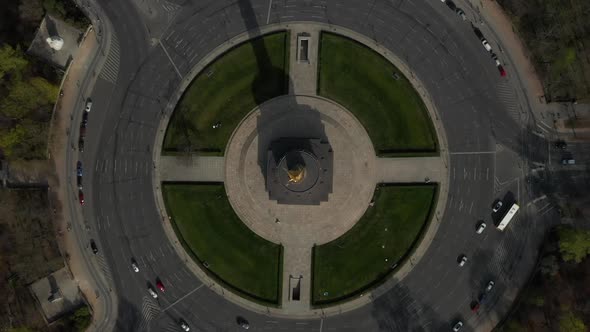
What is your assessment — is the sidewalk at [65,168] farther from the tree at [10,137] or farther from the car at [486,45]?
the car at [486,45]

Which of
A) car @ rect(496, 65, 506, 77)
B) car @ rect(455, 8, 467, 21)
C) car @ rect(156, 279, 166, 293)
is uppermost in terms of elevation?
car @ rect(455, 8, 467, 21)

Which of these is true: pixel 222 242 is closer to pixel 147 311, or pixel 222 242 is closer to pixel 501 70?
pixel 147 311

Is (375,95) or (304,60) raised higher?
(304,60)

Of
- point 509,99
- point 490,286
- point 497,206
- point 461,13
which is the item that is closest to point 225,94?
point 461,13

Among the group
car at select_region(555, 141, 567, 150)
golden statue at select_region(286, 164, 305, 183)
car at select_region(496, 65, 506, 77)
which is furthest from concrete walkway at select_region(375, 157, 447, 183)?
car at select_region(555, 141, 567, 150)

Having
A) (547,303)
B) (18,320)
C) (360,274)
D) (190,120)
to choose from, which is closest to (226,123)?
(190,120)

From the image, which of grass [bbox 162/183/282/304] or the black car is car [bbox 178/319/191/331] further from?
the black car
